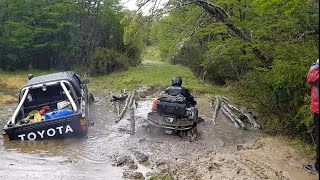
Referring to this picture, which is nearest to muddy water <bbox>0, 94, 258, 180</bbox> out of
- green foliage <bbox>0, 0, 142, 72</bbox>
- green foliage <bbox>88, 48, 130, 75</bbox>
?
green foliage <bbox>88, 48, 130, 75</bbox>

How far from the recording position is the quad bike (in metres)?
11.5

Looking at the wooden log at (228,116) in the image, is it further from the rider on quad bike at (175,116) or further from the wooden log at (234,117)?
the rider on quad bike at (175,116)

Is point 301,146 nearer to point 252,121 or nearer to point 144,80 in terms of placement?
point 252,121

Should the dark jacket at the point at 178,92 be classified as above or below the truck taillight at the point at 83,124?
above

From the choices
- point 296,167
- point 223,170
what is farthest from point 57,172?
point 296,167

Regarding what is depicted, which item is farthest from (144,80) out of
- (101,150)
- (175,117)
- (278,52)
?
(278,52)

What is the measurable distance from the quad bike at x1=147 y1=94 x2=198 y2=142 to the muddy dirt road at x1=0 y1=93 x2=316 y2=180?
11.4 inches

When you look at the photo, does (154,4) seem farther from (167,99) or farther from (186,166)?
(186,166)

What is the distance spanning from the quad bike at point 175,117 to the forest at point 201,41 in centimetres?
208

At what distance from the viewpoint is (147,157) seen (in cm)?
960

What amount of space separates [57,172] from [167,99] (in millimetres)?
4272

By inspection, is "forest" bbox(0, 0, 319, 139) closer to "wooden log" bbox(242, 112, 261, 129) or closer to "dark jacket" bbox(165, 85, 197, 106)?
"wooden log" bbox(242, 112, 261, 129)

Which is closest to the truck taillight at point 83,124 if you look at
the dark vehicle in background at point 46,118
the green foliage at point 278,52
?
the dark vehicle in background at point 46,118

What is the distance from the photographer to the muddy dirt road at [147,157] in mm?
8155
